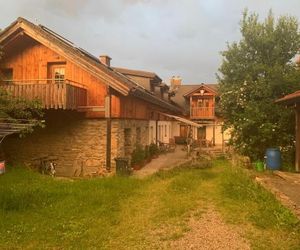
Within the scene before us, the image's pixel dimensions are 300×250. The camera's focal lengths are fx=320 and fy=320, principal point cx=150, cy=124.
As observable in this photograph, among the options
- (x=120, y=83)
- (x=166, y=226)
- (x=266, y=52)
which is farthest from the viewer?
(x=266, y=52)

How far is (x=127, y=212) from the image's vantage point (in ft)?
27.6

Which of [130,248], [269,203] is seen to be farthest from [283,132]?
[130,248]

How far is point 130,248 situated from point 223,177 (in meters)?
7.40

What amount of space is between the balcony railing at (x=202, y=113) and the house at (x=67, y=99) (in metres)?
20.5

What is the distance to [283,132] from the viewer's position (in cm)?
1567

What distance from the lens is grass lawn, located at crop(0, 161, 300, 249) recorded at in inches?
256

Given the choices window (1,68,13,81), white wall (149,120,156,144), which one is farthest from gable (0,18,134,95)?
white wall (149,120,156,144)

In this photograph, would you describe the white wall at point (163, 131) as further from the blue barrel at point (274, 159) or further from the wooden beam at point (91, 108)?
the blue barrel at point (274, 159)

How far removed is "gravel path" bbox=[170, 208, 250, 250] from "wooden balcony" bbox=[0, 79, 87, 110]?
8.63m

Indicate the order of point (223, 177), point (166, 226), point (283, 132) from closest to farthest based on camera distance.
→ point (166, 226)
point (223, 177)
point (283, 132)

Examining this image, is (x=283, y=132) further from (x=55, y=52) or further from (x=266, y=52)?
(x=55, y=52)

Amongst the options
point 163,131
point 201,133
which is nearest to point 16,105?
point 163,131

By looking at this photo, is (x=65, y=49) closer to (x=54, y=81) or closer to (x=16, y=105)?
(x=54, y=81)

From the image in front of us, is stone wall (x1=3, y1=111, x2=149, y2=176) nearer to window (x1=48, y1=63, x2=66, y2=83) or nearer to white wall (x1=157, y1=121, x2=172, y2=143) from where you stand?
window (x1=48, y1=63, x2=66, y2=83)
